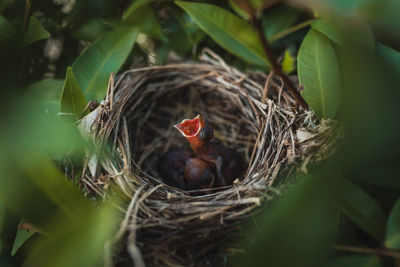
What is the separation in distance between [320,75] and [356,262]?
1.75 feet

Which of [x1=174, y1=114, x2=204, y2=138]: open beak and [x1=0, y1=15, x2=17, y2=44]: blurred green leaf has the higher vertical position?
[x1=0, y1=15, x2=17, y2=44]: blurred green leaf

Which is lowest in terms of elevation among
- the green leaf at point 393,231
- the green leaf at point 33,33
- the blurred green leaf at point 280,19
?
the green leaf at point 393,231

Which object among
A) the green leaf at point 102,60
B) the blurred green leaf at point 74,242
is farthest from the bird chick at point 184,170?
the blurred green leaf at point 74,242

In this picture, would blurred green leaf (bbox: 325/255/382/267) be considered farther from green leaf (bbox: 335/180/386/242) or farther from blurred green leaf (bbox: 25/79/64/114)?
blurred green leaf (bbox: 25/79/64/114)

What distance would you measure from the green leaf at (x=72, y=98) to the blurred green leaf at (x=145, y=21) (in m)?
0.36

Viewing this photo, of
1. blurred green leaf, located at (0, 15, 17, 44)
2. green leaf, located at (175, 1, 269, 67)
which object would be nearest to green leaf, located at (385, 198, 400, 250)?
green leaf, located at (175, 1, 269, 67)

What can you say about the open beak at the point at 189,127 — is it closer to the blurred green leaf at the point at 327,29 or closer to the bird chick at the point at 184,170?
the bird chick at the point at 184,170

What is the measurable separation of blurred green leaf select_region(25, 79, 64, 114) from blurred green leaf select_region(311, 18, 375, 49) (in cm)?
86

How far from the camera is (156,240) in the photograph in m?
1.03

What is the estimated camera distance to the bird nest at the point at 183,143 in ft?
3.41

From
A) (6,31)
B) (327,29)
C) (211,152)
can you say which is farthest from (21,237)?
(327,29)

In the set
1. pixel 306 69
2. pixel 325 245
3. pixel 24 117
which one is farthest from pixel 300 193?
pixel 24 117

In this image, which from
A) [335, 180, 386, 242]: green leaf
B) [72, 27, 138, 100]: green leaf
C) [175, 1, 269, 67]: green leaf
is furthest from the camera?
[72, 27, 138, 100]: green leaf

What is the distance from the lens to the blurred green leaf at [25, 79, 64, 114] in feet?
4.21
